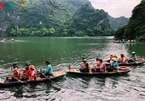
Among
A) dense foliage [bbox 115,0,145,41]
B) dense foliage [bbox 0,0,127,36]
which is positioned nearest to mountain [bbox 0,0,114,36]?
dense foliage [bbox 0,0,127,36]

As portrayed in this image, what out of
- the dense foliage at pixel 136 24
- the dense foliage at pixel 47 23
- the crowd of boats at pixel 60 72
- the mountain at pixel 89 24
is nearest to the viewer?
the crowd of boats at pixel 60 72

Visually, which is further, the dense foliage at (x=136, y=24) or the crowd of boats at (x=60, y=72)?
the dense foliage at (x=136, y=24)

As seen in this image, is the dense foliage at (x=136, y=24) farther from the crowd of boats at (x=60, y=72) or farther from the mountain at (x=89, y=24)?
the mountain at (x=89, y=24)

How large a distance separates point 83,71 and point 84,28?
525ft

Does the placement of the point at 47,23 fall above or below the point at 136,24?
above

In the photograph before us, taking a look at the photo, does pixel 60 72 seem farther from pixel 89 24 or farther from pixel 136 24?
pixel 89 24

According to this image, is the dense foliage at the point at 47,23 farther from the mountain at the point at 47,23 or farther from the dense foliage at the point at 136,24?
the dense foliage at the point at 136,24

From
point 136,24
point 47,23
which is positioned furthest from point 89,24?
point 136,24

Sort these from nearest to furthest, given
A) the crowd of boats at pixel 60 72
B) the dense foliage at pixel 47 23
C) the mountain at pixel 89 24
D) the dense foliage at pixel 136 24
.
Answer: the crowd of boats at pixel 60 72 < the dense foliage at pixel 136 24 < the dense foliage at pixel 47 23 < the mountain at pixel 89 24

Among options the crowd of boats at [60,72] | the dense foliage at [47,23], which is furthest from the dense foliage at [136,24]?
the dense foliage at [47,23]

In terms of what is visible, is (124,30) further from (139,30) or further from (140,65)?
(140,65)

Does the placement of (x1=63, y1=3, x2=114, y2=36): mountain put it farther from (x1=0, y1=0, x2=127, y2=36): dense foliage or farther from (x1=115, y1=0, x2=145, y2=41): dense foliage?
(x1=115, y1=0, x2=145, y2=41): dense foliage

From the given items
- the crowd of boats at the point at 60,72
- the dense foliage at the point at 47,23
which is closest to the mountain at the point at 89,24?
the dense foliage at the point at 47,23

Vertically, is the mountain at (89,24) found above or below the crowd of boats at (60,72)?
above
